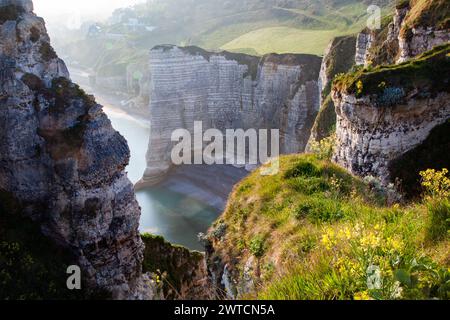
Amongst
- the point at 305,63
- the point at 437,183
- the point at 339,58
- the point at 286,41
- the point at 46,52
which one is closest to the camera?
the point at 437,183

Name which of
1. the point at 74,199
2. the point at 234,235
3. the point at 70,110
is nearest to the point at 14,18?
the point at 70,110

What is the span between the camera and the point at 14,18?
14023 millimetres

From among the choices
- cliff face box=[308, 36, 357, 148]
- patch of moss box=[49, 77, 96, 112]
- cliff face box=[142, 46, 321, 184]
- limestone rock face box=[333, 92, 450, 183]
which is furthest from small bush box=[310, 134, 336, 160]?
cliff face box=[142, 46, 321, 184]

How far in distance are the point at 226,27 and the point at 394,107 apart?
8606 cm

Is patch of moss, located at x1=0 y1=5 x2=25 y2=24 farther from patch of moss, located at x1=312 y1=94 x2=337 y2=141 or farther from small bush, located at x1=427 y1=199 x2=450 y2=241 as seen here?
patch of moss, located at x1=312 y1=94 x2=337 y2=141

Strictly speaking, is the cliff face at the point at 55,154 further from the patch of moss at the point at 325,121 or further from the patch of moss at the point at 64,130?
the patch of moss at the point at 325,121

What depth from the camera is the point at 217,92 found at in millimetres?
50750

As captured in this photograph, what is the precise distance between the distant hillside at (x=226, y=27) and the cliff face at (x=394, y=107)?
143ft

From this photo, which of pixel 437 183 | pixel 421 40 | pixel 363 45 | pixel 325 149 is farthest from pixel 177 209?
pixel 437 183

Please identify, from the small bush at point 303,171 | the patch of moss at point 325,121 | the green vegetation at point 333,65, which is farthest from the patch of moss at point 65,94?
the green vegetation at point 333,65

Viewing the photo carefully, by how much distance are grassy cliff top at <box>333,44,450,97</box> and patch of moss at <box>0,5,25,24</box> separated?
1248cm

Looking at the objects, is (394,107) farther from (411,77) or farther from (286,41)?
(286,41)

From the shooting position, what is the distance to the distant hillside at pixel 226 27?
70494 millimetres
